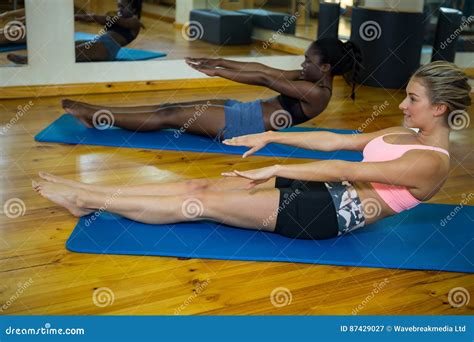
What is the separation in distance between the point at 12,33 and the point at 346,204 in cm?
333

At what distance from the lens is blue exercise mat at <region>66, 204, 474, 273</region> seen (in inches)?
101

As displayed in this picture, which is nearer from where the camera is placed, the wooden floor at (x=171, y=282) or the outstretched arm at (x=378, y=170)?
the wooden floor at (x=171, y=282)

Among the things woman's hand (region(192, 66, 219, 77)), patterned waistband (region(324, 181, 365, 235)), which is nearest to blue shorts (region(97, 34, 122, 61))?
woman's hand (region(192, 66, 219, 77))

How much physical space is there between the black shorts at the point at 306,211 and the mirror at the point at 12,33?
3.09 meters

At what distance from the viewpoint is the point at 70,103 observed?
13.5 feet

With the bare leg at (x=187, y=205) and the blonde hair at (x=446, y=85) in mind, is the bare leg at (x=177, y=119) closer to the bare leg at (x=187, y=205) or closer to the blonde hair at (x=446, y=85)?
the bare leg at (x=187, y=205)

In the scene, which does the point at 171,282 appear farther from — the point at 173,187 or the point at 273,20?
the point at 273,20

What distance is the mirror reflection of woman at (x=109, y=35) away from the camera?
516cm

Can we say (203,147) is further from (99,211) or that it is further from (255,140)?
(255,140)

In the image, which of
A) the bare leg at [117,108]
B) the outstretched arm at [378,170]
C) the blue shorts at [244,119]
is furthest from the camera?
the bare leg at [117,108]

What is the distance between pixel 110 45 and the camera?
17.6 feet

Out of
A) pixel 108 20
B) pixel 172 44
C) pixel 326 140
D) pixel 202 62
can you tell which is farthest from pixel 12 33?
pixel 326 140

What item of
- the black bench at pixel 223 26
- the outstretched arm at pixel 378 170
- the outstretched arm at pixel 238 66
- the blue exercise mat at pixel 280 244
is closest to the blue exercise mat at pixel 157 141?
the outstretched arm at pixel 238 66

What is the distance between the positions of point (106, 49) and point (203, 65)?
75.9 inches
